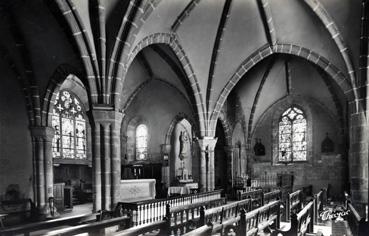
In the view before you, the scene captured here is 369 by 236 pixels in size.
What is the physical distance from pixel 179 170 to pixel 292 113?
7.57m

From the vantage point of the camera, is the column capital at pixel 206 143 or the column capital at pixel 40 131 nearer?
the column capital at pixel 40 131

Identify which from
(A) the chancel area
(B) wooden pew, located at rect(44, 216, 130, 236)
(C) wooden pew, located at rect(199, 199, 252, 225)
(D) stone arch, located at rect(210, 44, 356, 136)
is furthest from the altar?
(D) stone arch, located at rect(210, 44, 356, 136)

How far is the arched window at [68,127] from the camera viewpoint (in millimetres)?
16219

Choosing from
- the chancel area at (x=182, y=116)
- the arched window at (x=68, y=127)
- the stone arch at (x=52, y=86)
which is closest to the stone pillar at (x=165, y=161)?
the chancel area at (x=182, y=116)

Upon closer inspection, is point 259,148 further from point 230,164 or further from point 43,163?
point 43,163

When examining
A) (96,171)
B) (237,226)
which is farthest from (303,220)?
(96,171)

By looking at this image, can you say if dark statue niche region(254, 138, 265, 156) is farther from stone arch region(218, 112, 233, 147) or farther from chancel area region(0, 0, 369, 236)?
stone arch region(218, 112, 233, 147)

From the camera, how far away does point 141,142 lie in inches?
803

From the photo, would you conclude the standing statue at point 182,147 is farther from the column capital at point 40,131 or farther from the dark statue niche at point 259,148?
the column capital at point 40,131

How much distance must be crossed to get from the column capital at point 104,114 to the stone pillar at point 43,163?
14.2 feet

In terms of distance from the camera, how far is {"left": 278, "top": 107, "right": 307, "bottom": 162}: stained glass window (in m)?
18.7

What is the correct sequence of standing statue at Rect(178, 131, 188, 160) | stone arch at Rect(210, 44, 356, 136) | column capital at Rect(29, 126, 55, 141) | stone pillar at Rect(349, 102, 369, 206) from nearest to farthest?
stone pillar at Rect(349, 102, 369, 206)
stone arch at Rect(210, 44, 356, 136)
column capital at Rect(29, 126, 55, 141)
standing statue at Rect(178, 131, 188, 160)

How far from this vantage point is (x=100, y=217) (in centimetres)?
805

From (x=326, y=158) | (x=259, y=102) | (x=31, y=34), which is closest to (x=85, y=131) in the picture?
(x=31, y=34)
